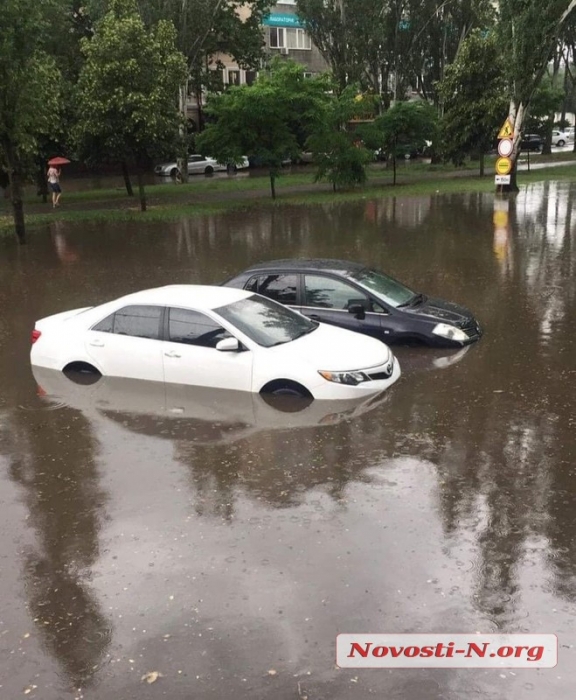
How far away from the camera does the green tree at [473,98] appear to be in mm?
38406

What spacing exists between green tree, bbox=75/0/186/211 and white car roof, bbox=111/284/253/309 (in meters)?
17.9

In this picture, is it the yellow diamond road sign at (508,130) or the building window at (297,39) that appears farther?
the building window at (297,39)

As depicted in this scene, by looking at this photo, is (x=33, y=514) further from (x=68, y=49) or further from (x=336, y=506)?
(x=68, y=49)

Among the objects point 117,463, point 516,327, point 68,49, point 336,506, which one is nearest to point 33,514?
point 117,463

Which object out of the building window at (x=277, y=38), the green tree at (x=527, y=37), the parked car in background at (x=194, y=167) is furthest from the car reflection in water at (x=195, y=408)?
the building window at (x=277, y=38)

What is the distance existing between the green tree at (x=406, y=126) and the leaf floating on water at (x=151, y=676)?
3257 centimetres

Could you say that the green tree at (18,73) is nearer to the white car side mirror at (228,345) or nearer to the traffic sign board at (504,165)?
the white car side mirror at (228,345)

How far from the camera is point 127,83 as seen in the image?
26.3 m

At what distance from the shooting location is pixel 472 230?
884 inches

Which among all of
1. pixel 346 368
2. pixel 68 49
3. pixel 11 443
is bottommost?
pixel 11 443

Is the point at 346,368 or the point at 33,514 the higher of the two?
the point at 346,368

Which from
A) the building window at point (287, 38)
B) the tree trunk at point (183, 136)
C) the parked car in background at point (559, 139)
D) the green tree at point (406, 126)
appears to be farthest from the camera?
the parked car in background at point (559, 139)

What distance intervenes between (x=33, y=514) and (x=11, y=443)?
1.96m

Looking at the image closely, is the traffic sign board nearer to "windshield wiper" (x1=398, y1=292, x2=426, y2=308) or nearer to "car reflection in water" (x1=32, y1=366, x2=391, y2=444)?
"windshield wiper" (x1=398, y1=292, x2=426, y2=308)
